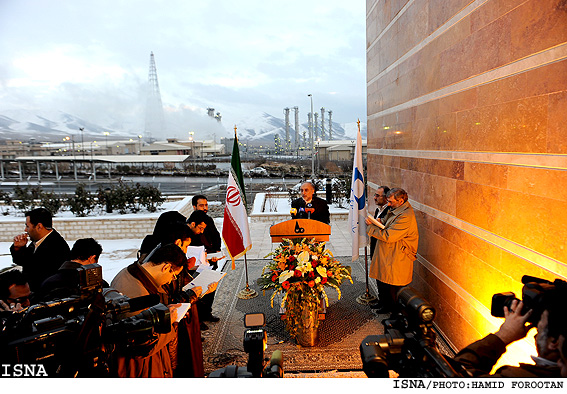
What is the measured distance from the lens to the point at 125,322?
192cm

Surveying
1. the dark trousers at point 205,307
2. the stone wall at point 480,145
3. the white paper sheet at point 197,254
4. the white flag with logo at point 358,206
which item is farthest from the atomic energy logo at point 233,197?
the stone wall at point 480,145

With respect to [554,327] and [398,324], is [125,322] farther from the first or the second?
[554,327]

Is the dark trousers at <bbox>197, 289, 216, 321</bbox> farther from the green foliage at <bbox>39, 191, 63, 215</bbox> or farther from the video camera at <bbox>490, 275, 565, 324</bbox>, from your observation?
the green foliage at <bbox>39, 191, 63, 215</bbox>

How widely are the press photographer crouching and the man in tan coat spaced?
2.53 m

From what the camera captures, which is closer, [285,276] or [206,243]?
[285,276]

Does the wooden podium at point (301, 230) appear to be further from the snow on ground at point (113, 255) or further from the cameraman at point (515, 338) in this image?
the snow on ground at point (113, 255)

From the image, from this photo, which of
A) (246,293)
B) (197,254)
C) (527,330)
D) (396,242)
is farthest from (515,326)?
(246,293)

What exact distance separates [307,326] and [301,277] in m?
0.61

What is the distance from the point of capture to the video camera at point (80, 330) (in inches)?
60.6

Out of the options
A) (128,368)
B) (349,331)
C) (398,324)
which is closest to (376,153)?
(349,331)

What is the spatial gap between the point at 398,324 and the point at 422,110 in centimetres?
348

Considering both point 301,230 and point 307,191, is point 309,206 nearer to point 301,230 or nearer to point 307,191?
point 307,191

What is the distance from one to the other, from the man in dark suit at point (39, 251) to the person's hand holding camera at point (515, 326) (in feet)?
12.8

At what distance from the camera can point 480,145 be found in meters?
3.33
